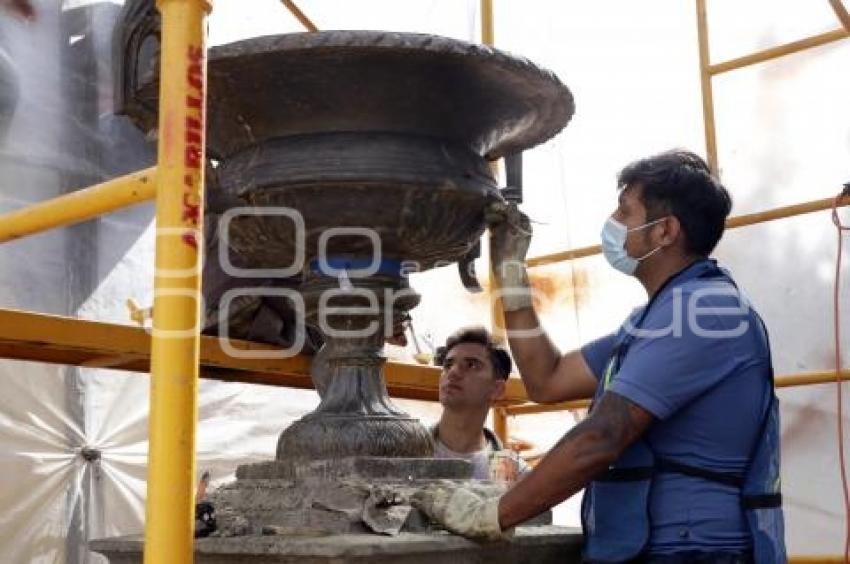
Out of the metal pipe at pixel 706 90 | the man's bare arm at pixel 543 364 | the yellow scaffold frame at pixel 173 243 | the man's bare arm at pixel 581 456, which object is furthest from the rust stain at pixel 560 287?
the yellow scaffold frame at pixel 173 243

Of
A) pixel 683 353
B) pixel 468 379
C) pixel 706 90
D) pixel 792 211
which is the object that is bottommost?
pixel 683 353

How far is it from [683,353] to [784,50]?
7.46 ft

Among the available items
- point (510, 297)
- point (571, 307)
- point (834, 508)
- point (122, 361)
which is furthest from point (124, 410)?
point (834, 508)

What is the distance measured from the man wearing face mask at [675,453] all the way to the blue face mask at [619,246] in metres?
0.13

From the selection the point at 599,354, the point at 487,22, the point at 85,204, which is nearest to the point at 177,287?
the point at 85,204

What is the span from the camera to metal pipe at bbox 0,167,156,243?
1.42 metres

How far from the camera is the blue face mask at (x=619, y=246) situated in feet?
7.21

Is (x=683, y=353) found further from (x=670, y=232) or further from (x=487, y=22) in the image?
(x=487, y=22)

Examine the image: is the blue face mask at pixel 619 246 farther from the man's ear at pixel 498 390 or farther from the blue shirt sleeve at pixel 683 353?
the man's ear at pixel 498 390

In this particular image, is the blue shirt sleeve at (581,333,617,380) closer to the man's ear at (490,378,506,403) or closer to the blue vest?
the blue vest

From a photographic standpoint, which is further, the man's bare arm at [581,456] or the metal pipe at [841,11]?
the metal pipe at [841,11]

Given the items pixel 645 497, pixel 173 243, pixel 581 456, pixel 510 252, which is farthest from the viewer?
pixel 510 252

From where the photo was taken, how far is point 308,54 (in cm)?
191

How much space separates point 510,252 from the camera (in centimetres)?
245
